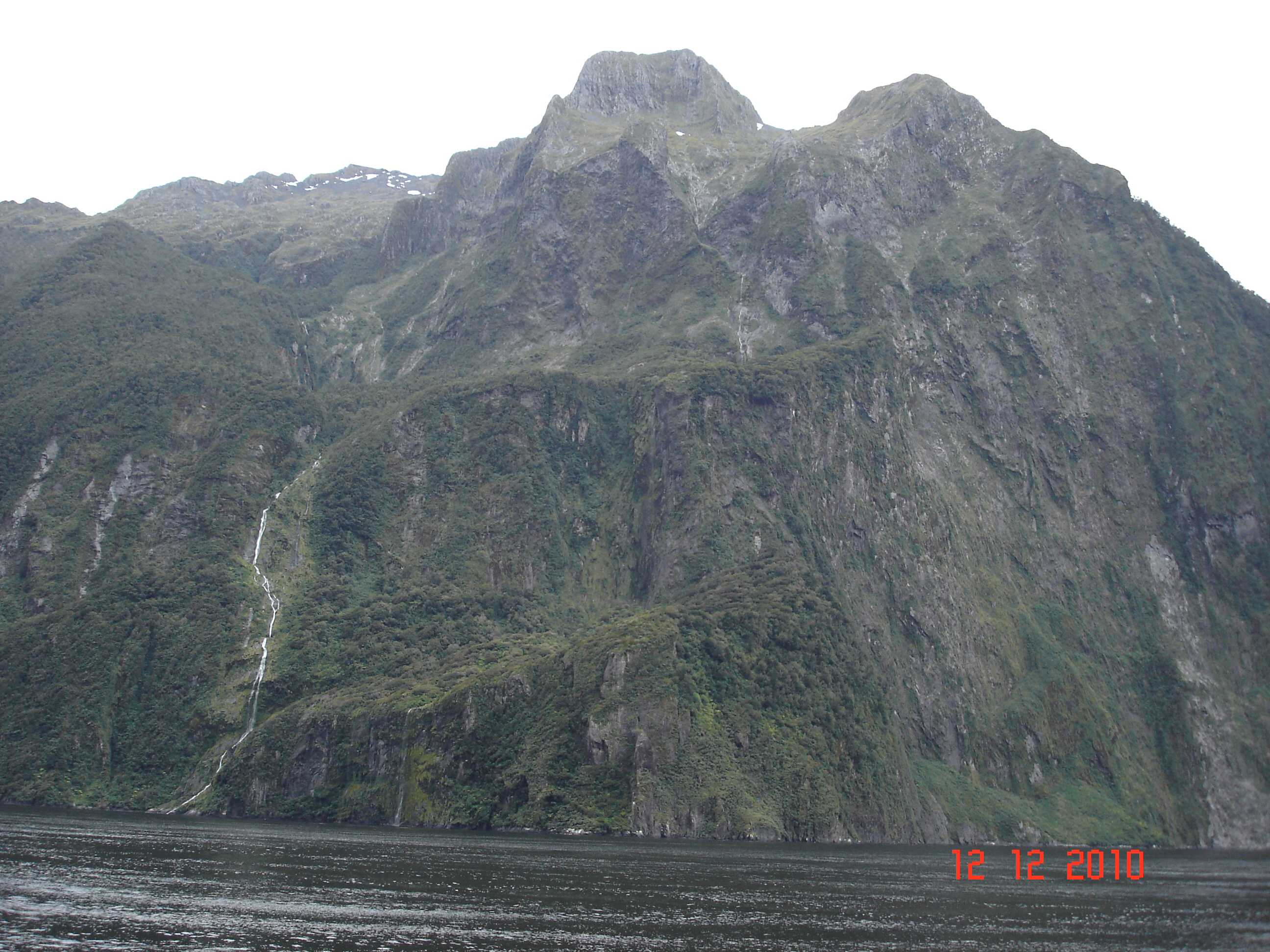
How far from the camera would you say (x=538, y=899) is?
69.6 m

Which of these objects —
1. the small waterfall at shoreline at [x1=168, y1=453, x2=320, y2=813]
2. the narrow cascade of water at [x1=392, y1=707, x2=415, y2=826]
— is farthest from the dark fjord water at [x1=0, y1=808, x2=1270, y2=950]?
the small waterfall at shoreline at [x1=168, y1=453, x2=320, y2=813]

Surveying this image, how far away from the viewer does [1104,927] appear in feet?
227

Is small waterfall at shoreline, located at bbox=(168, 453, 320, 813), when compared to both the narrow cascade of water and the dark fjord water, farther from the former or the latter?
the dark fjord water

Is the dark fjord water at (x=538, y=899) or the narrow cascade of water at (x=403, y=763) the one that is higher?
the narrow cascade of water at (x=403, y=763)
